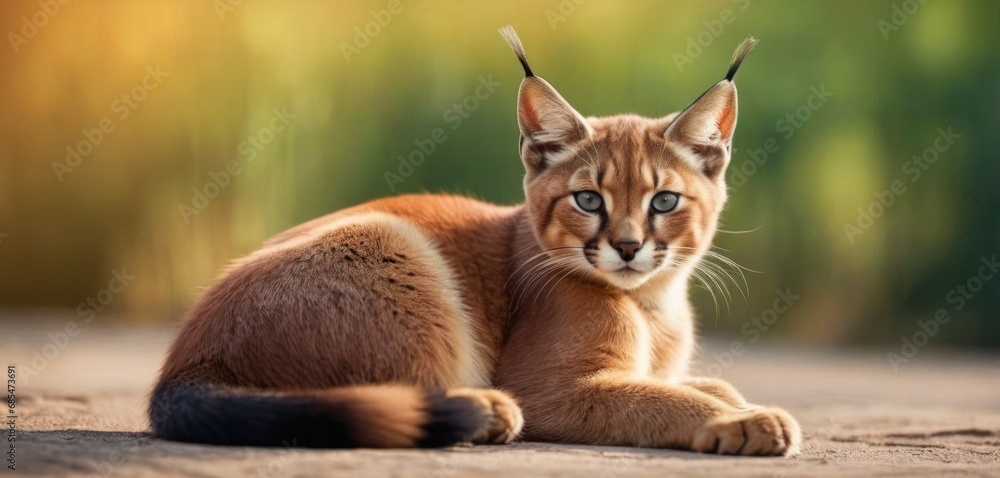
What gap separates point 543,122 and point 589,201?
498 millimetres

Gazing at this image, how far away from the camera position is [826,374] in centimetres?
721

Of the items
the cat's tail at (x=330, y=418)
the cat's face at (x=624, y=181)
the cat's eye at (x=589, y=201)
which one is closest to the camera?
the cat's tail at (x=330, y=418)

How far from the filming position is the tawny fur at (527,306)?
3.64m

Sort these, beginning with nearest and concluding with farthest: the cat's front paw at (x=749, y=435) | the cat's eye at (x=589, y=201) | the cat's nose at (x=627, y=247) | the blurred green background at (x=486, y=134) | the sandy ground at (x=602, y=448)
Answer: the sandy ground at (x=602, y=448), the cat's front paw at (x=749, y=435), the cat's nose at (x=627, y=247), the cat's eye at (x=589, y=201), the blurred green background at (x=486, y=134)

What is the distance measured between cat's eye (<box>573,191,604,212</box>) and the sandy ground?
3.38ft

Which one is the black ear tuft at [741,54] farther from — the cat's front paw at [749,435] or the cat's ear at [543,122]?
the cat's front paw at [749,435]

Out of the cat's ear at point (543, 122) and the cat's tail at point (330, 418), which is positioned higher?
A: the cat's ear at point (543, 122)

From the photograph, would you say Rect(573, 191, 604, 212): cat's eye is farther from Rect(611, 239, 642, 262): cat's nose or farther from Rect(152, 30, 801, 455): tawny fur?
Rect(611, 239, 642, 262): cat's nose

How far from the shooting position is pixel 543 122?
14.9 feet

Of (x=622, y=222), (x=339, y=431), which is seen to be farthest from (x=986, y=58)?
(x=339, y=431)

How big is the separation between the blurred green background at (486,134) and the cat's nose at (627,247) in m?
4.21

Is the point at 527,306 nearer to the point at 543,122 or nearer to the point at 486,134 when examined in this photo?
the point at 543,122

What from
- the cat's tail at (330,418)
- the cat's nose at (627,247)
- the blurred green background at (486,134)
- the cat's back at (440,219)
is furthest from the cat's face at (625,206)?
the blurred green background at (486,134)

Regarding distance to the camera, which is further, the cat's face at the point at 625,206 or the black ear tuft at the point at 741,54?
the black ear tuft at the point at 741,54
